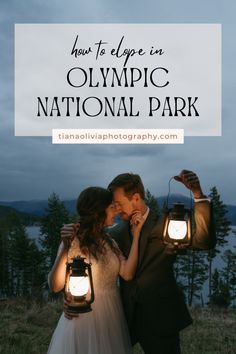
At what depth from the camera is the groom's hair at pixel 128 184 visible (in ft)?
14.1

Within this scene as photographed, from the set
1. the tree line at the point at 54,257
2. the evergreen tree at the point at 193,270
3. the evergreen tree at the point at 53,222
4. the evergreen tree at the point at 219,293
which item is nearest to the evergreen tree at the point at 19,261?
the tree line at the point at 54,257

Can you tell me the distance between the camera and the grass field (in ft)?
25.1

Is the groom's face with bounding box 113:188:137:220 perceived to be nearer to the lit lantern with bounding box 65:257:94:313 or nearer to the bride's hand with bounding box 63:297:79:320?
the lit lantern with bounding box 65:257:94:313

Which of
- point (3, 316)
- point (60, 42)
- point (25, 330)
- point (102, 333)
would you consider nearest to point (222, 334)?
point (25, 330)

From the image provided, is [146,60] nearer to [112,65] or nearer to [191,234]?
[112,65]

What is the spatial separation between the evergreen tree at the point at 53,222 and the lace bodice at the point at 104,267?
153 feet

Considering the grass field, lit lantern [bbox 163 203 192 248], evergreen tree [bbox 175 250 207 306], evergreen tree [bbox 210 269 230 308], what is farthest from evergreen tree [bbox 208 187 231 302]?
lit lantern [bbox 163 203 192 248]

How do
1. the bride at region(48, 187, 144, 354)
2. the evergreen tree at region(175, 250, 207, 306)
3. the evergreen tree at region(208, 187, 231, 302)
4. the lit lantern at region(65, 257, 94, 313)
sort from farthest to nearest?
the evergreen tree at region(175, 250, 207, 306) < the evergreen tree at region(208, 187, 231, 302) < the bride at region(48, 187, 144, 354) < the lit lantern at region(65, 257, 94, 313)

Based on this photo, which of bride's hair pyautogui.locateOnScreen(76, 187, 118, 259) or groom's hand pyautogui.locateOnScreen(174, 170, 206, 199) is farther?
bride's hair pyautogui.locateOnScreen(76, 187, 118, 259)

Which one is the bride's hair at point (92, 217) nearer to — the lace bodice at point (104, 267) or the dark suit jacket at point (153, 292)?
the lace bodice at point (104, 267)

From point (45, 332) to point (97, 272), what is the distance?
4919 millimetres

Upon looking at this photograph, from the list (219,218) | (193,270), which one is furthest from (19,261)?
(219,218)

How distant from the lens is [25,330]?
8.61m

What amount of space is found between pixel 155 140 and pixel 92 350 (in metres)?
6.04
